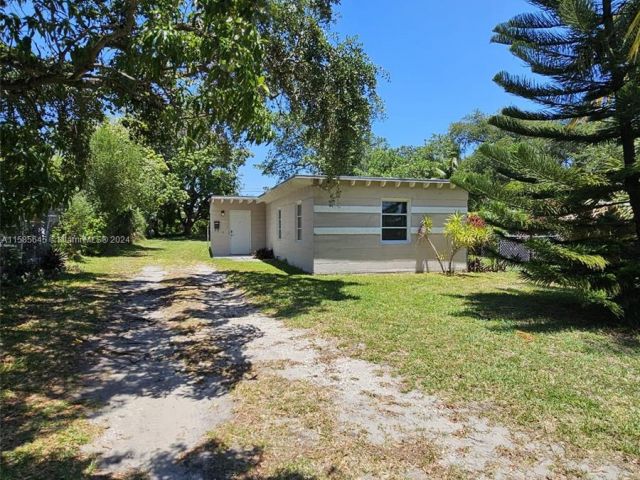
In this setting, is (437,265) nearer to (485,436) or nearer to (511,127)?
(511,127)

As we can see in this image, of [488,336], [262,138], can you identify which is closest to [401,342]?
[488,336]

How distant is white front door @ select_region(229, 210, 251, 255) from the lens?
2120 cm

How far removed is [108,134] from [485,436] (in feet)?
62.1

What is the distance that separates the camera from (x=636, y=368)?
4836mm

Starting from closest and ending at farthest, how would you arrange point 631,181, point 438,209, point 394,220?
1. point 631,181
2. point 394,220
3. point 438,209

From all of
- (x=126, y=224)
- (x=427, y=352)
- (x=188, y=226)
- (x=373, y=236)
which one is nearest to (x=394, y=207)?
(x=373, y=236)

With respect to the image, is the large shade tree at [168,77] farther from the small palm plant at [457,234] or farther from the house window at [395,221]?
the small palm plant at [457,234]

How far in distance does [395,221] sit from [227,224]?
9959 mm

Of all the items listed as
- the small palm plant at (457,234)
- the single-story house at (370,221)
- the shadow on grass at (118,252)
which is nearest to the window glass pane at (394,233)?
the single-story house at (370,221)

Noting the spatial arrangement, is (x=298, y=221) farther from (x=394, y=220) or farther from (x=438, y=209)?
(x=438, y=209)

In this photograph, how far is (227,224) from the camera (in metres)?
21.1

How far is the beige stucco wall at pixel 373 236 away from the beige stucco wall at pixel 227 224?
8.62 m

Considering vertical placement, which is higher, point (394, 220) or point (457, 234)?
point (394, 220)

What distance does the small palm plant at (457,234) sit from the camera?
1291 centimetres
